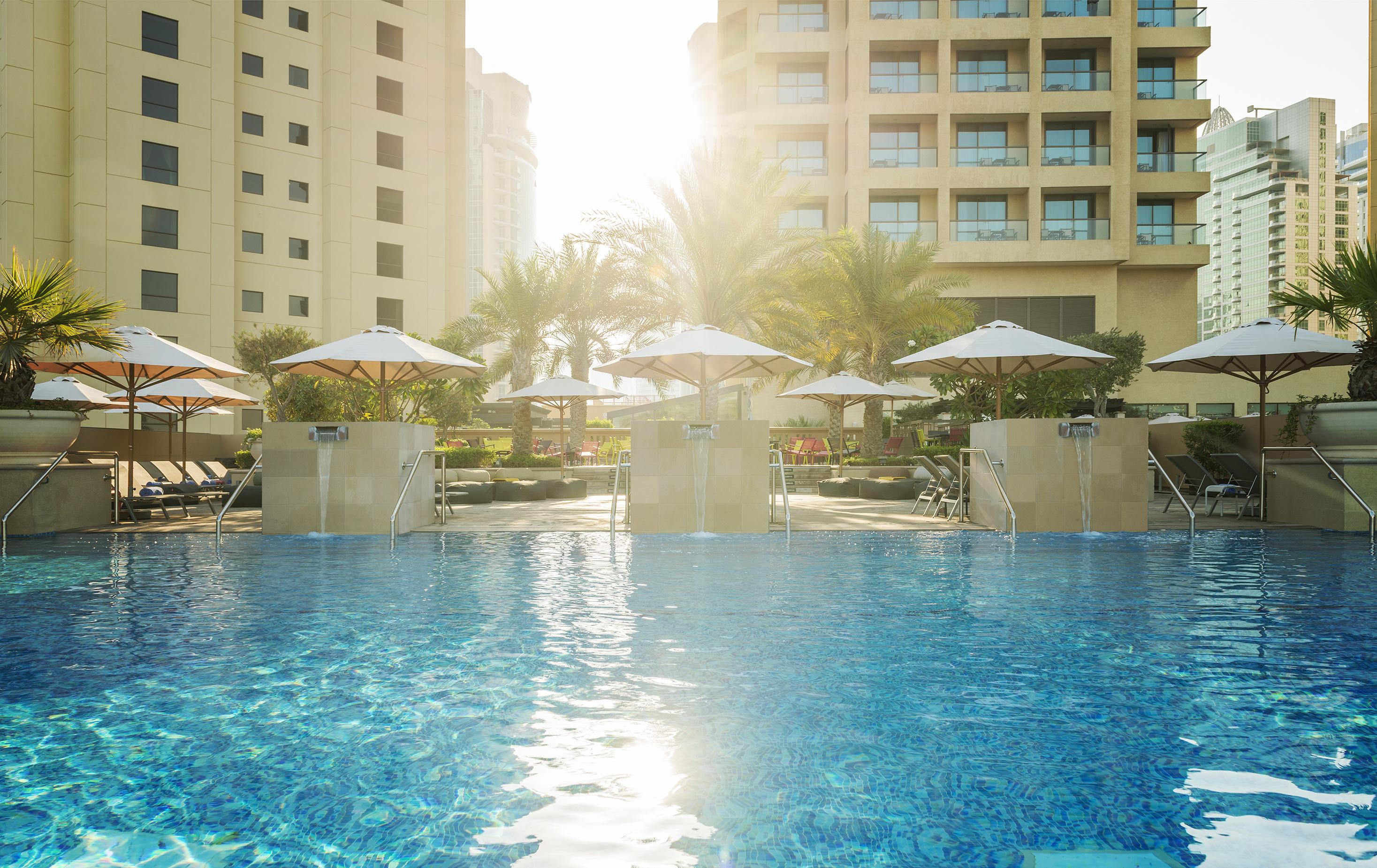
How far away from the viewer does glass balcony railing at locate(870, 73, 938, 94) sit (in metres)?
34.5

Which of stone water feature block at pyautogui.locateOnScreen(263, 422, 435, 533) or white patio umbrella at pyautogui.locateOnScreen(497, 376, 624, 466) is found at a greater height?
white patio umbrella at pyautogui.locateOnScreen(497, 376, 624, 466)

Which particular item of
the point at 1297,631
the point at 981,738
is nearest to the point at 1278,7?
the point at 1297,631

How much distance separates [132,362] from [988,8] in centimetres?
3489

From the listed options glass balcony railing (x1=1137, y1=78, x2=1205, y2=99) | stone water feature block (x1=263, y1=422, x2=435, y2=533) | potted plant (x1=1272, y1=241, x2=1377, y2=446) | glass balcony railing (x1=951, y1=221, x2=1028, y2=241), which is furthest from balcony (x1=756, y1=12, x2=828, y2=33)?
stone water feature block (x1=263, y1=422, x2=435, y2=533)

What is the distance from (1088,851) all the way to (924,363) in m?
11.7

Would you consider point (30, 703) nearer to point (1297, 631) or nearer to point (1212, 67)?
point (1297, 631)

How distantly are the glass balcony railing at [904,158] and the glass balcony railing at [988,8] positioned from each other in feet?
19.1

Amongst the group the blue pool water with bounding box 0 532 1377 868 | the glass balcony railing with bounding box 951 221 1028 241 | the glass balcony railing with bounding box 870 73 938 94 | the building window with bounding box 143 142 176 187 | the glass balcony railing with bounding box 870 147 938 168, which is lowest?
the blue pool water with bounding box 0 532 1377 868

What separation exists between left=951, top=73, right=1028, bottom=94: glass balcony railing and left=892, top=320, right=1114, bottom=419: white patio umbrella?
24.9m

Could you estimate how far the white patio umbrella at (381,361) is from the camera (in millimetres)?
11727

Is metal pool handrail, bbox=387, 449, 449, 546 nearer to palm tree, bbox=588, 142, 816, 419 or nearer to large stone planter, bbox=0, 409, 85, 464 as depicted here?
large stone planter, bbox=0, 409, 85, 464

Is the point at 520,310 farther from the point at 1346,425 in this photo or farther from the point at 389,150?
the point at 1346,425

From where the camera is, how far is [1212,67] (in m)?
36.0

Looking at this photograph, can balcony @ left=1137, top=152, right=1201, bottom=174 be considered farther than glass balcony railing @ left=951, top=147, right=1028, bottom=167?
Yes
